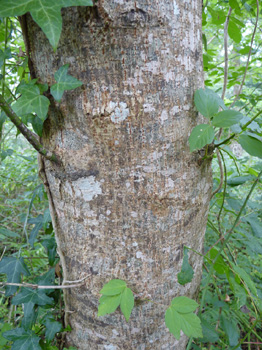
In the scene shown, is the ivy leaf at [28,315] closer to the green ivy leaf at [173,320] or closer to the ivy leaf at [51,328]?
the ivy leaf at [51,328]

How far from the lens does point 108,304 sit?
625mm

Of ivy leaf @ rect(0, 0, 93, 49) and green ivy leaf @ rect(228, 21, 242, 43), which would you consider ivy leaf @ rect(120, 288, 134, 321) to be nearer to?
ivy leaf @ rect(0, 0, 93, 49)

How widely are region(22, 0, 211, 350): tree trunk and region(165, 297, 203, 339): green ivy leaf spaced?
10 cm

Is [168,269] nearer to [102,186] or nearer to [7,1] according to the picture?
[102,186]

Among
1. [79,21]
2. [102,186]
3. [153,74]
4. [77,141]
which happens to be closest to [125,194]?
[102,186]

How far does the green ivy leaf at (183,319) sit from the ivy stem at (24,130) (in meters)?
0.51

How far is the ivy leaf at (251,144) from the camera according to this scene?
679 millimetres

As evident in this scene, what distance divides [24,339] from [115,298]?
1.65 ft

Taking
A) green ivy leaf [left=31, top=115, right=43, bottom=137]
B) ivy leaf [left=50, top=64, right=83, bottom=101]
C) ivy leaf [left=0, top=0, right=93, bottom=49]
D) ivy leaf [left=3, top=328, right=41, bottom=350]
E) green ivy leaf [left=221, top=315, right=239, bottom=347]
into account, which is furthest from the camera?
green ivy leaf [left=221, top=315, right=239, bottom=347]

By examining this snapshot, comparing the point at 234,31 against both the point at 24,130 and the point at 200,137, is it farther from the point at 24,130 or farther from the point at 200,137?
the point at 24,130

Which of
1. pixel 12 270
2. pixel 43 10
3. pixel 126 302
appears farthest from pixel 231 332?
pixel 43 10

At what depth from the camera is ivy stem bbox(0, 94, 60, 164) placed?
57 cm

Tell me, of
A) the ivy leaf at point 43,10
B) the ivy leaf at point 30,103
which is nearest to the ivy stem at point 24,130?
the ivy leaf at point 30,103

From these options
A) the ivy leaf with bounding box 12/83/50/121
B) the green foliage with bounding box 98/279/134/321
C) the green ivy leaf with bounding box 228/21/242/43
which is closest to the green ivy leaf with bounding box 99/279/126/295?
the green foliage with bounding box 98/279/134/321
